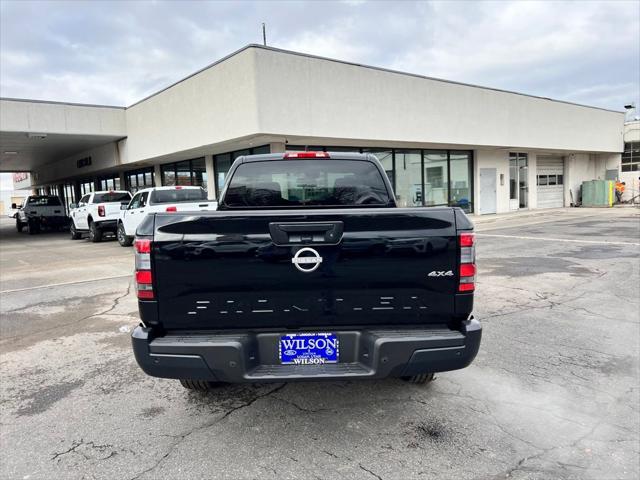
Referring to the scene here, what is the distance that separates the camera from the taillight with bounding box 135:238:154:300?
2.84 metres

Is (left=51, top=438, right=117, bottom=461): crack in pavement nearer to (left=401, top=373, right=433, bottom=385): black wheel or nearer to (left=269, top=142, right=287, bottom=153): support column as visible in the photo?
(left=401, top=373, right=433, bottom=385): black wheel

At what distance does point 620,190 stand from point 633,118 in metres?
7.35

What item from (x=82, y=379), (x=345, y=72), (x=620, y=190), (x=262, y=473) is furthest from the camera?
(x=620, y=190)

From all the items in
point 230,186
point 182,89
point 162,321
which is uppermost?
point 182,89

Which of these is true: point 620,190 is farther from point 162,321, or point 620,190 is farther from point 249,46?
point 162,321

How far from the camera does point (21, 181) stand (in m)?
55.6

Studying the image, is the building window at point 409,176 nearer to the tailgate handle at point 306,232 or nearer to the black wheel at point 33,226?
the tailgate handle at point 306,232

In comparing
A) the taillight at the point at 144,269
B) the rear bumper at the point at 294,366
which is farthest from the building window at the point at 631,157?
the taillight at the point at 144,269

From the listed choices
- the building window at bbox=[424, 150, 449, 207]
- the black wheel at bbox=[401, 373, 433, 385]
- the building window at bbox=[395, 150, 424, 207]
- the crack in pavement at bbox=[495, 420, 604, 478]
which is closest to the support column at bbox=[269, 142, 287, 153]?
the building window at bbox=[395, 150, 424, 207]

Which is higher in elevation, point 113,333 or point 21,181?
point 21,181

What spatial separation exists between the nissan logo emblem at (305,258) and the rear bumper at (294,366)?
1.50 ft

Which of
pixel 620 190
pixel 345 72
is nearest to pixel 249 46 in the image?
pixel 345 72

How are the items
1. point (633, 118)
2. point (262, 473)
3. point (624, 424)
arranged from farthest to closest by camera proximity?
point (633, 118) → point (624, 424) → point (262, 473)

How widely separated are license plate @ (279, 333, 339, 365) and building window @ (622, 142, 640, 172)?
3885 cm
